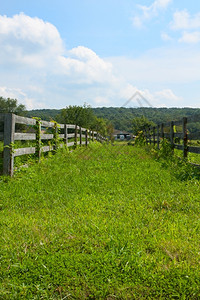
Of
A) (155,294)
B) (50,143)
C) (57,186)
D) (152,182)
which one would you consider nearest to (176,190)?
(152,182)

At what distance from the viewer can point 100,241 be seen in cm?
300

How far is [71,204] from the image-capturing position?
14.5ft

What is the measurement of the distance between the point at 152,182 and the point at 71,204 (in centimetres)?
211

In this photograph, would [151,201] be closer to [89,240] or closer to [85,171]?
[89,240]

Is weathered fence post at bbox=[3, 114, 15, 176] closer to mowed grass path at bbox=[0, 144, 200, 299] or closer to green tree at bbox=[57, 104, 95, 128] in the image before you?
mowed grass path at bbox=[0, 144, 200, 299]

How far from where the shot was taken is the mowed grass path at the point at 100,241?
2258 millimetres

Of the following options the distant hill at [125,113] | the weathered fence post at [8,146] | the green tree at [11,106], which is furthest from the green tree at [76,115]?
the weathered fence post at [8,146]

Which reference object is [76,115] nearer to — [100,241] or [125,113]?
[100,241]

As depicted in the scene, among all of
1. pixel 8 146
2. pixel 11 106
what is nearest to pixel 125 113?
pixel 11 106

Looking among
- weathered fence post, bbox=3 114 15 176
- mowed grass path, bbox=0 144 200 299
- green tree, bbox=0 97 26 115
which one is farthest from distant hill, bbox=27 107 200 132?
mowed grass path, bbox=0 144 200 299

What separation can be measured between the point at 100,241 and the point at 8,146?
13.7 ft

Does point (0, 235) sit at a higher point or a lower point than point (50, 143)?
lower

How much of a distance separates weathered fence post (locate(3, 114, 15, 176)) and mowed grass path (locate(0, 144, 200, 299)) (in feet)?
2.60

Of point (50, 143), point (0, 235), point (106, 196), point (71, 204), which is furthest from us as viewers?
point (50, 143)
